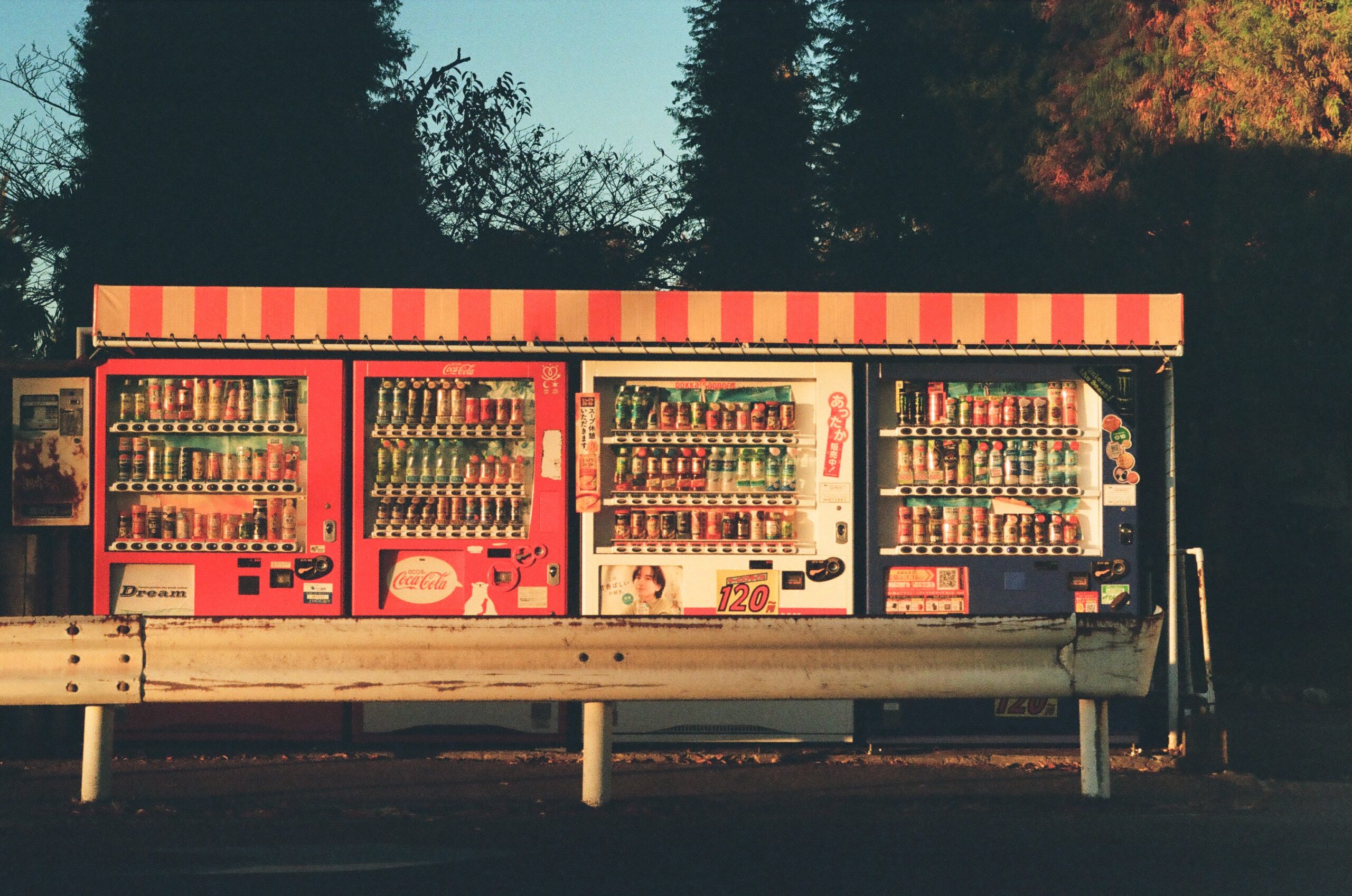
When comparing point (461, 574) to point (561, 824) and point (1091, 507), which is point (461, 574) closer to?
point (561, 824)

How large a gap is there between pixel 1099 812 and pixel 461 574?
409 centimetres

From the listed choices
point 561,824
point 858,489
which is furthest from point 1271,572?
point 561,824

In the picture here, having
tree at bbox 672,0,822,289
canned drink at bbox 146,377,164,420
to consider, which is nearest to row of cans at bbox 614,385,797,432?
canned drink at bbox 146,377,164,420

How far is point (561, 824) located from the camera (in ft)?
18.0

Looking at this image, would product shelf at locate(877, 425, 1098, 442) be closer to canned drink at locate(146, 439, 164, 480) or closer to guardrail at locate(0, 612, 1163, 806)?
guardrail at locate(0, 612, 1163, 806)

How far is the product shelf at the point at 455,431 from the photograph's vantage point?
25.7ft

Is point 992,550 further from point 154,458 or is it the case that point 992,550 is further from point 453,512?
point 154,458

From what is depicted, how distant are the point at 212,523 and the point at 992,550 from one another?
5157 millimetres

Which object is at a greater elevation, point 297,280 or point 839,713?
point 297,280

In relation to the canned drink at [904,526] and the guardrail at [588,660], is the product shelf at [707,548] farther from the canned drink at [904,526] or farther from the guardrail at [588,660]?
the guardrail at [588,660]

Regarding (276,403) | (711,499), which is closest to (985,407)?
(711,499)

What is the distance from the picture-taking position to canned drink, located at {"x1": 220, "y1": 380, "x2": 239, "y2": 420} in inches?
313

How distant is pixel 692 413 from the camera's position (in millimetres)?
8125

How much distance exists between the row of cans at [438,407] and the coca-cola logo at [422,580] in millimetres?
903
